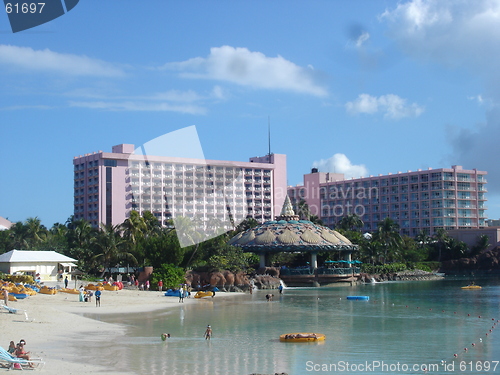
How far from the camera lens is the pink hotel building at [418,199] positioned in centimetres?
13525

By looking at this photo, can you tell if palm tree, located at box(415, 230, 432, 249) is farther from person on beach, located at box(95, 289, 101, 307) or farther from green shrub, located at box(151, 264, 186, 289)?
person on beach, located at box(95, 289, 101, 307)

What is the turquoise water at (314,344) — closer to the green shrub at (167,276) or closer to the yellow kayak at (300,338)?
the yellow kayak at (300,338)

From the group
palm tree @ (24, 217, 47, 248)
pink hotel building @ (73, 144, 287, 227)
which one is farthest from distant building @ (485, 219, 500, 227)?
palm tree @ (24, 217, 47, 248)

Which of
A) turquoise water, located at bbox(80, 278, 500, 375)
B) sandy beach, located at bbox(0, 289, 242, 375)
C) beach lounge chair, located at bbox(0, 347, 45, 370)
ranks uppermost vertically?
beach lounge chair, located at bbox(0, 347, 45, 370)

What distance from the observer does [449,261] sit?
11706 centimetres

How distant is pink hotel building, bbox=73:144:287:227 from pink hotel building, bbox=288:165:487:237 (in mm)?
20726

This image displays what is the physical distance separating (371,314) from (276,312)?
20.7ft

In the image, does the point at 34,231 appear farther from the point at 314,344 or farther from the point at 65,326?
the point at 314,344

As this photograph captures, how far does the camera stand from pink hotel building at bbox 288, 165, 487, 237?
444ft

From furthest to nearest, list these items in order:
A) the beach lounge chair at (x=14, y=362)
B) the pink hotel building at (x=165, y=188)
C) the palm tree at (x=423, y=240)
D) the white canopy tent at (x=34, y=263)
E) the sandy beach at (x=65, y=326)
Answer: the palm tree at (x=423, y=240), the pink hotel building at (x=165, y=188), the white canopy tent at (x=34, y=263), the sandy beach at (x=65, y=326), the beach lounge chair at (x=14, y=362)

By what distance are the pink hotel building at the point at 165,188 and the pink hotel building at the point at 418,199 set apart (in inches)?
816

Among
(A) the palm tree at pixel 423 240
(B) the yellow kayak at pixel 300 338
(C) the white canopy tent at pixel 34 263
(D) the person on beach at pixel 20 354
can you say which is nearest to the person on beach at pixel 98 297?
(B) the yellow kayak at pixel 300 338

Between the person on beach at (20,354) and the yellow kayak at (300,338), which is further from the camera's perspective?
the yellow kayak at (300,338)

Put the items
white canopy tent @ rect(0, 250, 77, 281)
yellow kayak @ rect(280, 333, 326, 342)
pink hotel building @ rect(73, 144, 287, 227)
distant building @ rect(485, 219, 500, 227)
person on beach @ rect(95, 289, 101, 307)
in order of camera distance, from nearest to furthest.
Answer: yellow kayak @ rect(280, 333, 326, 342) → person on beach @ rect(95, 289, 101, 307) → white canopy tent @ rect(0, 250, 77, 281) → pink hotel building @ rect(73, 144, 287, 227) → distant building @ rect(485, 219, 500, 227)
